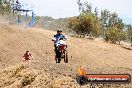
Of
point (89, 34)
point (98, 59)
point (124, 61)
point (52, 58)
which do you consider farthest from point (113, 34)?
point (52, 58)

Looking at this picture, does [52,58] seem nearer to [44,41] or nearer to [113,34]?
[44,41]

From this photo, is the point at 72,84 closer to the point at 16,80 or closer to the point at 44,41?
the point at 16,80

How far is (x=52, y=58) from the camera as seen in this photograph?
49.8 metres

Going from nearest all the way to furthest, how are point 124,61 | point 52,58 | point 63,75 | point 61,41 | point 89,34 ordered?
point 63,75 → point 61,41 → point 52,58 → point 124,61 → point 89,34

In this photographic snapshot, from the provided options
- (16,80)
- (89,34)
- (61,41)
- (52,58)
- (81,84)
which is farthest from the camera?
(89,34)

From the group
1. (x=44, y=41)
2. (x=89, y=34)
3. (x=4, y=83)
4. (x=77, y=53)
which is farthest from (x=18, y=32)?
(x=4, y=83)

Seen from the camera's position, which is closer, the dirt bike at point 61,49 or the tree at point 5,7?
the dirt bike at point 61,49

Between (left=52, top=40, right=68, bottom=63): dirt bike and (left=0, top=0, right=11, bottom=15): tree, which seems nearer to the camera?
(left=52, top=40, right=68, bottom=63): dirt bike

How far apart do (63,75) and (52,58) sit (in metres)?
39.7

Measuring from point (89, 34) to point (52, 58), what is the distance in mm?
38404

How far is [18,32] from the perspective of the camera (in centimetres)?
5834

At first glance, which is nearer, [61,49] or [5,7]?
[61,49]

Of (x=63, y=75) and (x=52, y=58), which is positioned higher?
(x=63, y=75)

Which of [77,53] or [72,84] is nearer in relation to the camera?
[72,84]
